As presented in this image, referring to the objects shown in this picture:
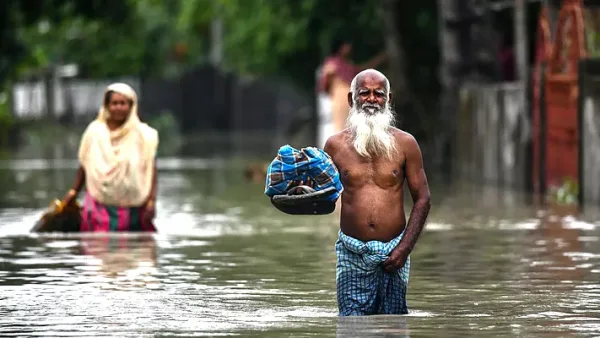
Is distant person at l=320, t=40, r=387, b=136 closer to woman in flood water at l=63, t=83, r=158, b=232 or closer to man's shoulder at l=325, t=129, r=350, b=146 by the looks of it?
woman in flood water at l=63, t=83, r=158, b=232

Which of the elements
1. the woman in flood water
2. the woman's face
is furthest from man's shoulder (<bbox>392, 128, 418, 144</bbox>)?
the woman in flood water

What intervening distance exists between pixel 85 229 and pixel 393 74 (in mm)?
18283

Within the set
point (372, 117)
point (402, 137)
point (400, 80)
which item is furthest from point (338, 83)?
point (372, 117)

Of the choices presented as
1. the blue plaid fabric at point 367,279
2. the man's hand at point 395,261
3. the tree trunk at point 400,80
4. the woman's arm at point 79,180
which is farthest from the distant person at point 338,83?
the man's hand at point 395,261

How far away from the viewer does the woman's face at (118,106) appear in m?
16.5

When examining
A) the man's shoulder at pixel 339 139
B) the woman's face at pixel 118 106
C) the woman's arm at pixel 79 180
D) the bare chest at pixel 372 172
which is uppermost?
the woman's face at pixel 118 106

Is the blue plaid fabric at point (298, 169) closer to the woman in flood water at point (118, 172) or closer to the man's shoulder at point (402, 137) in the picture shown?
the man's shoulder at point (402, 137)

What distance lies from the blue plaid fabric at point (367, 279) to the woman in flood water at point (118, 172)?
22.1 feet

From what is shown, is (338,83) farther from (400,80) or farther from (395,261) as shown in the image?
(395,261)

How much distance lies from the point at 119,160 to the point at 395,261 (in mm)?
7250

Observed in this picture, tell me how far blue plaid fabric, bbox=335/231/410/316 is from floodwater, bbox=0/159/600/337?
0.11 metres

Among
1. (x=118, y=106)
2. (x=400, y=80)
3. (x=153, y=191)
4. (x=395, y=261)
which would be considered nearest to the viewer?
(x=395, y=261)

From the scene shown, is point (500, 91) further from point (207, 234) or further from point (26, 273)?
point (26, 273)

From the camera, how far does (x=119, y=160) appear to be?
16922mm
